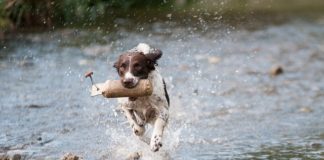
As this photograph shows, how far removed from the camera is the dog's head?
6.27 m

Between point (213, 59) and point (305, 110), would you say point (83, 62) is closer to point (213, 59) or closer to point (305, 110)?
point (213, 59)

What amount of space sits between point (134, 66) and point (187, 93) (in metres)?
3.61

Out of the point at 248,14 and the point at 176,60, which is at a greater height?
the point at 248,14

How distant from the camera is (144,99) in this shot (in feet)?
21.9

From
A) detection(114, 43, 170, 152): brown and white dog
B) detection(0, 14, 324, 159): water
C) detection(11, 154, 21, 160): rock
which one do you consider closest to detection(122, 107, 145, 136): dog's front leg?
detection(114, 43, 170, 152): brown and white dog

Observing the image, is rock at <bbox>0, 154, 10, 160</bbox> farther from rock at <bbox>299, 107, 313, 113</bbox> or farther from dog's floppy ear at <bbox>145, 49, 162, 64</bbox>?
rock at <bbox>299, 107, 313, 113</bbox>

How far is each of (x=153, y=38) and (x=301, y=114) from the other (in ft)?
17.8

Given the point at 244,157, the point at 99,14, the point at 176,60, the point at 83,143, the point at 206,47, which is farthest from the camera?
the point at 99,14

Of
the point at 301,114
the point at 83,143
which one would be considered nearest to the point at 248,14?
the point at 301,114

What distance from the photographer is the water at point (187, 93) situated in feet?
24.0

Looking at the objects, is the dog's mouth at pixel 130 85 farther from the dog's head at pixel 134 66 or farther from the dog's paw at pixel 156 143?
the dog's paw at pixel 156 143

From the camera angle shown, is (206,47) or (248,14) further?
(248,14)

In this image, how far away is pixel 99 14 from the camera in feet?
50.1

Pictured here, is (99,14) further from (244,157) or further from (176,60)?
(244,157)
